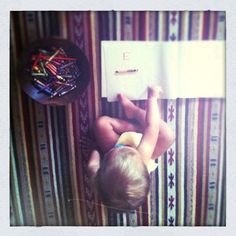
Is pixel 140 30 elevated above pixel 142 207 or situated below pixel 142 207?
above

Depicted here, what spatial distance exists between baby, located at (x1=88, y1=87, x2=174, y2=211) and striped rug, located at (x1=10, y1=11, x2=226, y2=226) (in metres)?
0.02

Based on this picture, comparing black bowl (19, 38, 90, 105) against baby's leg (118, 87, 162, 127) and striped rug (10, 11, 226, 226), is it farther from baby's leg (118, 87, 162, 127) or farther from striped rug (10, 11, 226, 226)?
baby's leg (118, 87, 162, 127)

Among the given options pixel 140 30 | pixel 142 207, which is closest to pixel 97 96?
pixel 140 30

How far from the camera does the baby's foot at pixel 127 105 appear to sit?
135 cm

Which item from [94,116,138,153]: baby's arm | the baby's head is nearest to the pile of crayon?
[94,116,138,153]: baby's arm

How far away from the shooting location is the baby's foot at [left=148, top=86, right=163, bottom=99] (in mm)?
1348

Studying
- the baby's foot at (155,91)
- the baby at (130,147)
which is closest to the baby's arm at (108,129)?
the baby at (130,147)

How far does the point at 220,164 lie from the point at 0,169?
681 mm

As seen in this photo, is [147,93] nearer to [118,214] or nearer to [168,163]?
[168,163]

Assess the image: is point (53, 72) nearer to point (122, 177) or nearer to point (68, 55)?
point (68, 55)

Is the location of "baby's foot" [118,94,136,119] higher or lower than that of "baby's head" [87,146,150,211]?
higher

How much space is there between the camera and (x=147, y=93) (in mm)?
1350

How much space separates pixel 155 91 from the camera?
1.35 m

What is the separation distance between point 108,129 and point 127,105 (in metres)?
0.09
